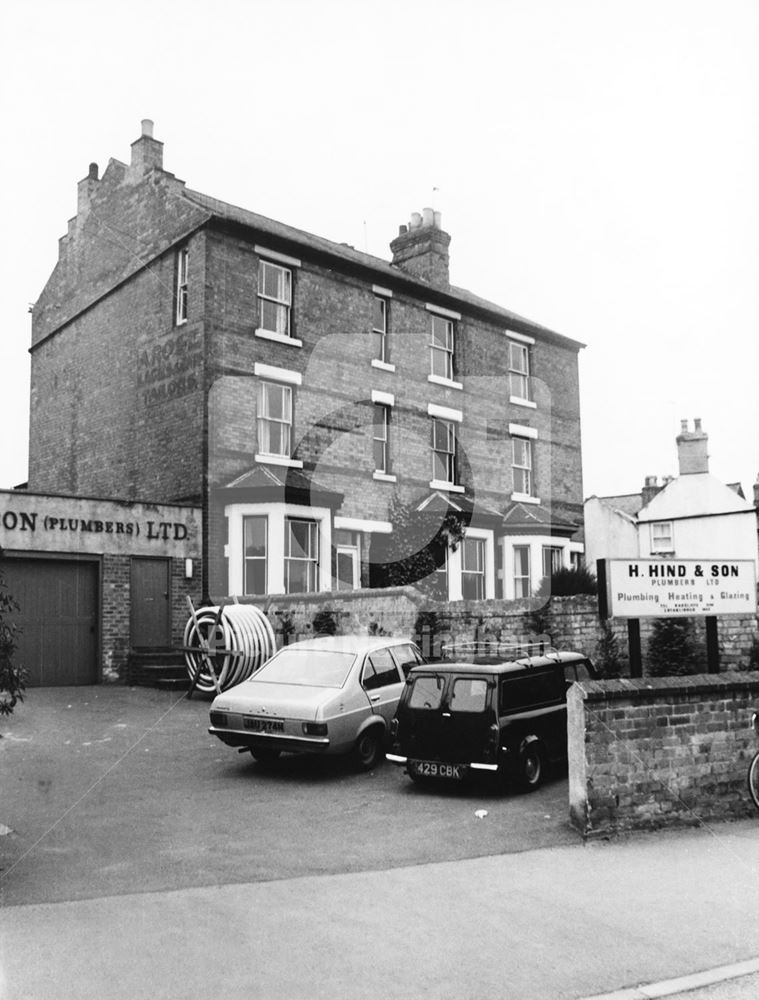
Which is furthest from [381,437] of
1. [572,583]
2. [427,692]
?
[427,692]

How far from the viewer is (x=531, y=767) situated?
998 centimetres

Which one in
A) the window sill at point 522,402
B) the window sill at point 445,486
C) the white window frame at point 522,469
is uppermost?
the window sill at point 522,402

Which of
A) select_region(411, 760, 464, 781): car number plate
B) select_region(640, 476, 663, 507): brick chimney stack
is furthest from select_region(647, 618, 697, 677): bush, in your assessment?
select_region(640, 476, 663, 507): brick chimney stack

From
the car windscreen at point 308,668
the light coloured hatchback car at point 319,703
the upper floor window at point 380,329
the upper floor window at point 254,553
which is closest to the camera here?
the light coloured hatchback car at point 319,703

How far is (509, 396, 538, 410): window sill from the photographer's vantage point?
92.6 ft

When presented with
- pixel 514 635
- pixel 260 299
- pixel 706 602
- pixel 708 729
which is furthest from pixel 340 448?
pixel 708 729

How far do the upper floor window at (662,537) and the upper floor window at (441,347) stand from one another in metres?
13.7

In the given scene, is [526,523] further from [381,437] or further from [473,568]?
[381,437]

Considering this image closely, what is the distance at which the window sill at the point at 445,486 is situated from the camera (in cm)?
2561

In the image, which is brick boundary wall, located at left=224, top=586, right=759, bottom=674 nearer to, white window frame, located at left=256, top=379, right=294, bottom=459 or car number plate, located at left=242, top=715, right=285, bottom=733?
white window frame, located at left=256, top=379, right=294, bottom=459

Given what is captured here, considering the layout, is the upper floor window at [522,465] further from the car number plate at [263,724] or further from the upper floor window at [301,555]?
the car number plate at [263,724]

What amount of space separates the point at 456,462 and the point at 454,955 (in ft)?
70.9

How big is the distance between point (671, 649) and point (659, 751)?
5.24 m

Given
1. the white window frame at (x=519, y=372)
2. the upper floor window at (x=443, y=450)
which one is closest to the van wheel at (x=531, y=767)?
the upper floor window at (x=443, y=450)
